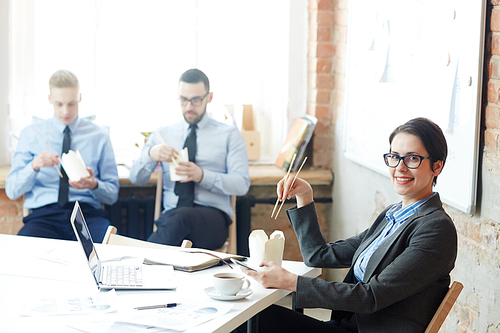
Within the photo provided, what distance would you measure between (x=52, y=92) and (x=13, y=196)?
2.03 feet

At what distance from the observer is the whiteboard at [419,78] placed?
198 cm

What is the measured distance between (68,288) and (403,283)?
3.18 feet

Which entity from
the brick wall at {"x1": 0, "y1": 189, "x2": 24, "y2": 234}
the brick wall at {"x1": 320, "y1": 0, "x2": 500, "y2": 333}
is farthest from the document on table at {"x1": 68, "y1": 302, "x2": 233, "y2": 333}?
the brick wall at {"x1": 0, "y1": 189, "x2": 24, "y2": 234}

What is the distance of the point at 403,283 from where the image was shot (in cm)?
152

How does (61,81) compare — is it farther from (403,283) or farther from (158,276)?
(403,283)

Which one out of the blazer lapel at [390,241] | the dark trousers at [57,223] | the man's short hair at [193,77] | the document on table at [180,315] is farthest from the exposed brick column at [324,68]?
the document on table at [180,315]

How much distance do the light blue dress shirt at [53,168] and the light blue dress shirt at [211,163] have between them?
0.17 m

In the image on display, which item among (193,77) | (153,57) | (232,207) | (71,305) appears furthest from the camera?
(153,57)

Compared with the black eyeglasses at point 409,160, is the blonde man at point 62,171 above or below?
below

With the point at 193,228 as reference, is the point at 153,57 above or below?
above

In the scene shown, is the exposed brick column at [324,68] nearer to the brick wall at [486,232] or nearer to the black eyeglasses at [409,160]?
the brick wall at [486,232]

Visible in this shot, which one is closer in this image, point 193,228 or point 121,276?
point 121,276

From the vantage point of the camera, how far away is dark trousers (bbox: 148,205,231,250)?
290 centimetres

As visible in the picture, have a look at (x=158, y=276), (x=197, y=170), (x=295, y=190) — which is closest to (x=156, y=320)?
(x=158, y=276)
